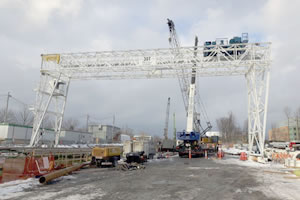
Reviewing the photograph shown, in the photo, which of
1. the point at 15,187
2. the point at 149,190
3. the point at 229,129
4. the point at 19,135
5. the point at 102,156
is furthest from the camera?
the point at 229,129

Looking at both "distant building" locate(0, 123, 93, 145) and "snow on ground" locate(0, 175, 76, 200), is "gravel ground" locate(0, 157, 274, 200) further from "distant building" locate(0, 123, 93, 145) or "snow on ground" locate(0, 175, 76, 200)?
"distant building" locate(0, 123, 93, 145)

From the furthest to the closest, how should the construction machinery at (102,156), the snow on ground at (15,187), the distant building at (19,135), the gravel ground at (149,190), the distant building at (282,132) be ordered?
1. the distant building at (282,132)
2. the distant building at (19,135)
3. the construction machinery at (102,156)
4. the snow on ground at (15,187)
5. the gravel ground at (149,190)

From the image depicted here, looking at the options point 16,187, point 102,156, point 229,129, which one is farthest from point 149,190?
point 229,129

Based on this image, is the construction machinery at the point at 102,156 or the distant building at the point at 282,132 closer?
the construction machinery at the point at 102,156

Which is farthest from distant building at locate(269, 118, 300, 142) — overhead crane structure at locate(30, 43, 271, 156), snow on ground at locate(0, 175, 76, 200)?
snow on ground at locate(0, 175, 76, 200)

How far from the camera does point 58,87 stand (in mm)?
25672

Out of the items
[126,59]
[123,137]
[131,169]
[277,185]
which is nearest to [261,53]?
[126,59]

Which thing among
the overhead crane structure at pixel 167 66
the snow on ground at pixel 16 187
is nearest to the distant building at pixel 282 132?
the overhead crane structure at pixel 167 66

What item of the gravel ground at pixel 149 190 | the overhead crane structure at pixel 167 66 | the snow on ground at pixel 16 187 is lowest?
the snow on ground at pixel 16 187

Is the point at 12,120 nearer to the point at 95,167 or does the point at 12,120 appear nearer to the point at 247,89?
the point at 95,167

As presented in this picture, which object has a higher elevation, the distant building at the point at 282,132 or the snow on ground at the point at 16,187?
the distant building at the point at 282,132

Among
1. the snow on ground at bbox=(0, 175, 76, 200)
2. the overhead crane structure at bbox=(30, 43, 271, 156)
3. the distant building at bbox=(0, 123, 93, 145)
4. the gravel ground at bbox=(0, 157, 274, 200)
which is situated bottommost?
the snow on ground at bbox=(0, 175, 76, 200)

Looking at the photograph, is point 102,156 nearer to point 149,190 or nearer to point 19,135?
point 149,190

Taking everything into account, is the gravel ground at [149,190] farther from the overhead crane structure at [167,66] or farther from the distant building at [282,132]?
the distant building at [282,132]
